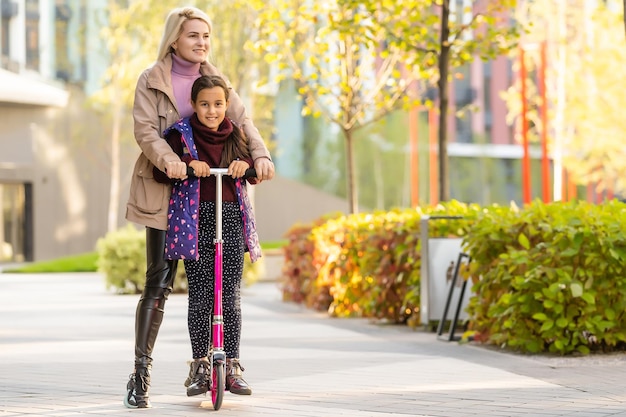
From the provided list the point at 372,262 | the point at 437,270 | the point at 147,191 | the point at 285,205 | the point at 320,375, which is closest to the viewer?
the point at 147,191

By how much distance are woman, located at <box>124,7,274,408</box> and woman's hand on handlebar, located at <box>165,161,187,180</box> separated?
0.32 feet

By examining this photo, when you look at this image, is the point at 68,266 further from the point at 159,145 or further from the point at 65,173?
the point at 159,145

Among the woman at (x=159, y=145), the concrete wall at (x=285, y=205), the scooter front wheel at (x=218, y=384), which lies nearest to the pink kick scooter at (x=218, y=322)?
the scooter front wheel at (x=218, y=384)

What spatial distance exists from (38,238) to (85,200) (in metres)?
2.39

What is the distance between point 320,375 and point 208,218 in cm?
186

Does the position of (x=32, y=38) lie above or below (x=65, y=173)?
above

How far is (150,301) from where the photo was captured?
22.0 feet

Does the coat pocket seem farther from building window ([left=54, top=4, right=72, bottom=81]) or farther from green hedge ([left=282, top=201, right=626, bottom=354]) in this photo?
building window ([left=54, top=4, right=72, bottom=81])

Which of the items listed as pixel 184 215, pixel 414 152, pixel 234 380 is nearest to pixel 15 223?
pixel 414 152

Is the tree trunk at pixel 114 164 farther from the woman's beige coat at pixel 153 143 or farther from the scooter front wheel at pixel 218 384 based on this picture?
the scooter front wheel at pixel 218 384

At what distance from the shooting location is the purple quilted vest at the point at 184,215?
652 cm

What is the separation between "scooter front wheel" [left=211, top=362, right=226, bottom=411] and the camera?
640 cm

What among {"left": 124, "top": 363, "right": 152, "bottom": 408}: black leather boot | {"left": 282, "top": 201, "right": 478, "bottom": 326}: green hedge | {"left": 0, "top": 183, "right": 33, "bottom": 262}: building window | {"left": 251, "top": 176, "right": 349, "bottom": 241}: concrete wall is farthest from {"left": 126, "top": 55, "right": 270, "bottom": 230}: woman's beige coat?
{"left": 251, "top": 176, "right": 349, "bottom": 241}: concrete wall

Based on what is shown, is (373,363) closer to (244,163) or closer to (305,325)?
(244,163)
